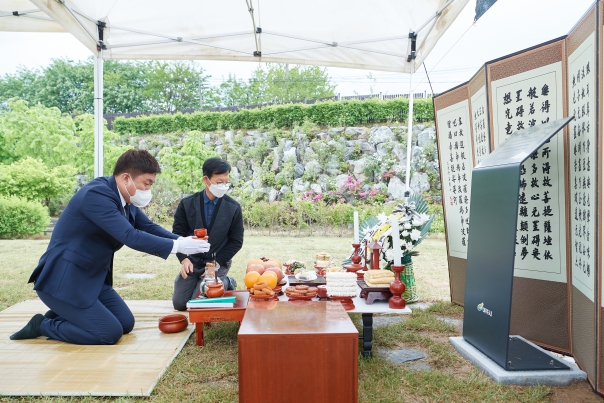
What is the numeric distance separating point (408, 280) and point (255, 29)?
3144 millimetres

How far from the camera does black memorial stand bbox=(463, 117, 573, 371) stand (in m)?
2.46

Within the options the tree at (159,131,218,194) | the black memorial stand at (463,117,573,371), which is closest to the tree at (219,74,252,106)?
the tree at (159,131,218,194)

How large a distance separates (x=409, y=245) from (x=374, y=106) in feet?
38.2

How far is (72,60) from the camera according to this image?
25.8m

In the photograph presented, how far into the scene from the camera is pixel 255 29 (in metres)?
5.04

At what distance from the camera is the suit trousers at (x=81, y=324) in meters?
2.92

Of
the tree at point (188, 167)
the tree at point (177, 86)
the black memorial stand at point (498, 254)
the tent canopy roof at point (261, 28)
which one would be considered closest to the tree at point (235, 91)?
the tree at point (177, 86)

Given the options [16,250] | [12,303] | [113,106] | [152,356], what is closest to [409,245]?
[152,356]

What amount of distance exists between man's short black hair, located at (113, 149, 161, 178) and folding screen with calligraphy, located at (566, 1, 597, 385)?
2479 mm

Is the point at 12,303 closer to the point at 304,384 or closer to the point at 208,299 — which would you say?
the point at 208,299

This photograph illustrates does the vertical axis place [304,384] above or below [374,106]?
below

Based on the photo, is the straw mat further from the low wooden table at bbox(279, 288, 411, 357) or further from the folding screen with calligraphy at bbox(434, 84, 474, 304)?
the folding screen with calligraphy at bbox(434, 84, 474, 304)

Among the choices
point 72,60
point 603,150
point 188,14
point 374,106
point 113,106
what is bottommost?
point 603,150

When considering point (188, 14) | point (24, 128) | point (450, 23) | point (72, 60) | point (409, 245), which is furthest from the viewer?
point (72, 60)
